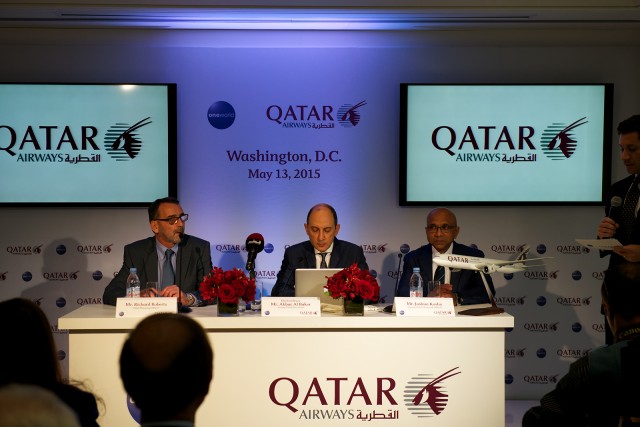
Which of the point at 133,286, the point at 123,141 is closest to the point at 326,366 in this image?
the point at 133,286

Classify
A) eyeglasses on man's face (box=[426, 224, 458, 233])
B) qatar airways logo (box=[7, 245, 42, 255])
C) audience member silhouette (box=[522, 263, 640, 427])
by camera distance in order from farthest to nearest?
qatar airways logo (box=[7, 245, 42, 255])
eyeglasses on man's face (box=[426, 224, 458, 233])
audience member silhouette (box=[522, 263, 640, 427])

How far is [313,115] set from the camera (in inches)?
251

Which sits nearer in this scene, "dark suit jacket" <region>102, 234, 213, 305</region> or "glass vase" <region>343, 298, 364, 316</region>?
"glass vase" <region>343, 298, 364, 316</region>

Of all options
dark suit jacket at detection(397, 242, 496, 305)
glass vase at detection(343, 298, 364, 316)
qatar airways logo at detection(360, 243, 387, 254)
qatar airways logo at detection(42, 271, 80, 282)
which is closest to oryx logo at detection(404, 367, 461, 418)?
glass vase at detection(343, 298, 364, 316)

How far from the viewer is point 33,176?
20.5 ft

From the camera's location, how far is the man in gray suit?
5.12 metres

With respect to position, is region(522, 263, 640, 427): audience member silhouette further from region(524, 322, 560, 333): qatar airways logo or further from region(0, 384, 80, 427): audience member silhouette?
region(524, 322, 560, 333): qatar airways logo

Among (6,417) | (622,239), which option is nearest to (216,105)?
(622,239)

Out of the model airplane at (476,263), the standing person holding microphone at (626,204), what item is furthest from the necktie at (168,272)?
the standing person holding microphone at (626,204)

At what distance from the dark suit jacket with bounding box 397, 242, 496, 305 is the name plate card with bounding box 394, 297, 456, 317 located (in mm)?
687

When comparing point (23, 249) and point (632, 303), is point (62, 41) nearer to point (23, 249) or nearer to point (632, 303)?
point (23, 249)

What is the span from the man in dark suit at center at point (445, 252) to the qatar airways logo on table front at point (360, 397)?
39.0 inches

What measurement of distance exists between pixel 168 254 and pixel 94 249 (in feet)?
4.84

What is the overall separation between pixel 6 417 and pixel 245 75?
205 inches
